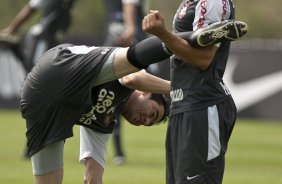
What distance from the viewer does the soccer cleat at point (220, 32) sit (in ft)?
21.2

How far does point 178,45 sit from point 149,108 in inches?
50.6

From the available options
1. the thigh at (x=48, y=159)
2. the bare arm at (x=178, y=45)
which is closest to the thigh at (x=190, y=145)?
the bare arm at (x=178, y=45)

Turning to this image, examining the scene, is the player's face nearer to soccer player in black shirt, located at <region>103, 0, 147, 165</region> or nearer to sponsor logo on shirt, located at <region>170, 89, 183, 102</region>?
sponsor logo on shirt, located at <region>170, 89, 183, 102</region>

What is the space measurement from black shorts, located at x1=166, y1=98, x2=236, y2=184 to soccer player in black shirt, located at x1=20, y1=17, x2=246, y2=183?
53cm

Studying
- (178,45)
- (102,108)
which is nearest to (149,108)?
(102,108)

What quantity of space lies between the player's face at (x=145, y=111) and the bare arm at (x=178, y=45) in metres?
1.02

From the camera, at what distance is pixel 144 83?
7438mm

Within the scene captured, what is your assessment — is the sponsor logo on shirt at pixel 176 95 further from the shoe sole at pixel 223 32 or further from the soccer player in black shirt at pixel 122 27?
the soccer player in black shirt at pixel 122 27

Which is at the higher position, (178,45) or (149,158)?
(178,45)

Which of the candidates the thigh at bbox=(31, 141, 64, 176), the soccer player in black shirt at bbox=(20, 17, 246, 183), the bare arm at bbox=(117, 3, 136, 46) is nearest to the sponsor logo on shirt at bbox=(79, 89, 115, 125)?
the soccer player in black shirt at bbox=(20, 17, 246, 183)

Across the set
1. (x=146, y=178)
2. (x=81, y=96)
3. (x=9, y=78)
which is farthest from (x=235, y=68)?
(x=81, y=96)

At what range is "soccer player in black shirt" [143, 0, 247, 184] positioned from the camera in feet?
22.5

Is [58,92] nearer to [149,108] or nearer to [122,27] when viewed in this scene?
[149,108]

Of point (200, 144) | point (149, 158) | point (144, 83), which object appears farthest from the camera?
point (149, 158)
